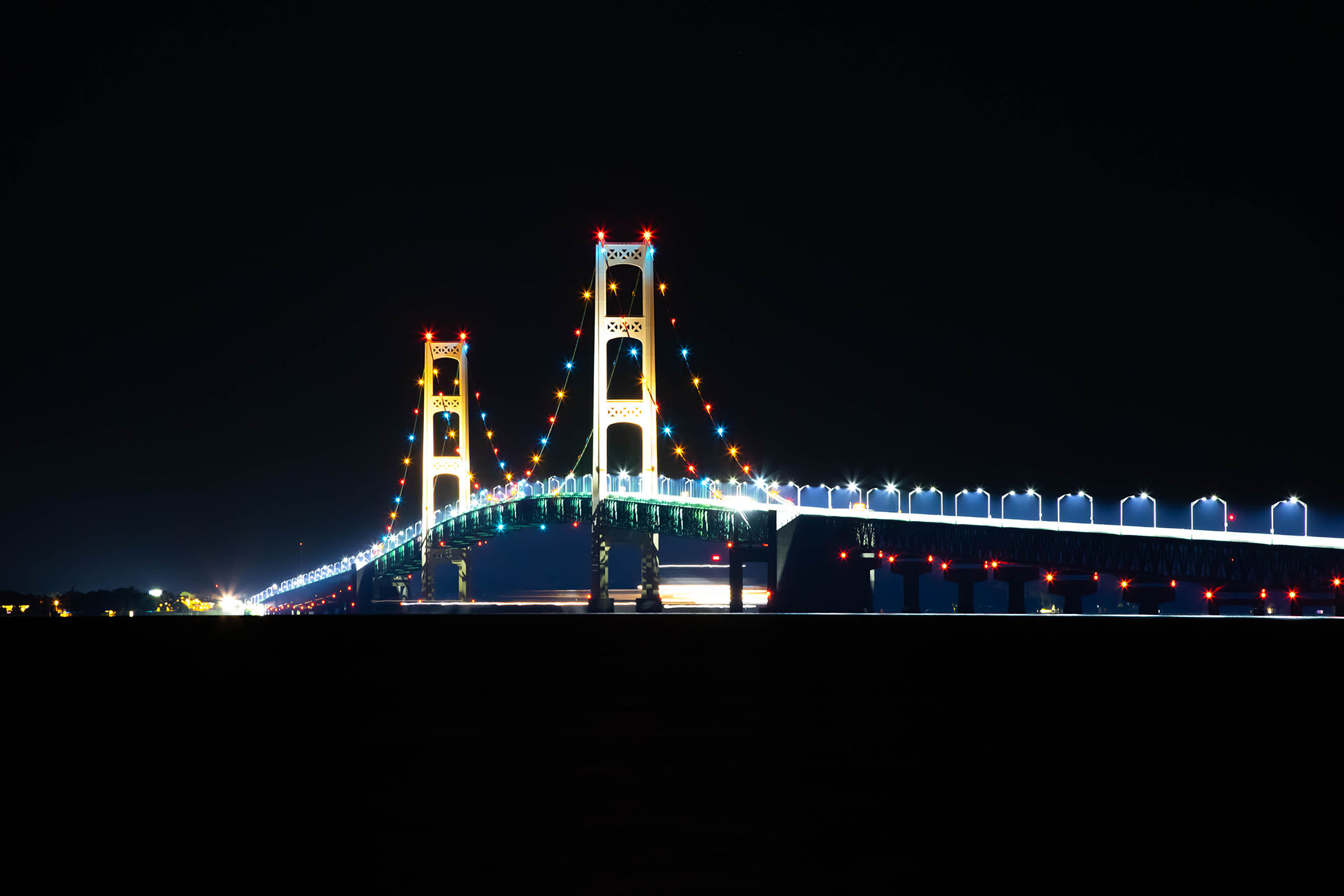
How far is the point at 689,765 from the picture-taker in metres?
15.1

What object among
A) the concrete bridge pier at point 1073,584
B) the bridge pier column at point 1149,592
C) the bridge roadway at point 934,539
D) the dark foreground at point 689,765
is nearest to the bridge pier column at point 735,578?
the bridge roadway at point 934,539

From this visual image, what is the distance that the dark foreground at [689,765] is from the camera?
1059 cm

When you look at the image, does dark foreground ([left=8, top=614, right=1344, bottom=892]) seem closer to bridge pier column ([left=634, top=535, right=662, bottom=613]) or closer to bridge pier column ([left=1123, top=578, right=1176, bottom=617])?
bridge pier column ([left=1123, top=578, right=1176, bottom=617])

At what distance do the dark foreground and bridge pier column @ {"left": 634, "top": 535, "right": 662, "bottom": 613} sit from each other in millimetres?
45243

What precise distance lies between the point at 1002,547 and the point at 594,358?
25.6 m

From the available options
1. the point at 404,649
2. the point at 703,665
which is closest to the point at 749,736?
the point at 703,665

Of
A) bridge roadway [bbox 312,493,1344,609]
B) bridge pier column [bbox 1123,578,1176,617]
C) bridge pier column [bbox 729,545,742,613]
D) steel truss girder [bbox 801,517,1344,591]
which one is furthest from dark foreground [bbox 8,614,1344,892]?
bridge pier column [bbox 729,545,742,613]

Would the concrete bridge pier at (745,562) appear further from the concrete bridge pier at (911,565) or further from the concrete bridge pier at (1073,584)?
the concrete bridge pier at (1073,584)

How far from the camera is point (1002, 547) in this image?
65938 mm

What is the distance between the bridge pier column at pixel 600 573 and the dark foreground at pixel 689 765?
43769mm

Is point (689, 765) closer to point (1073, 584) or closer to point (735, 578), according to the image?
point (1073, 584)

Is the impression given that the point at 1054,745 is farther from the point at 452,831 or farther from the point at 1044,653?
the point at 1044,653

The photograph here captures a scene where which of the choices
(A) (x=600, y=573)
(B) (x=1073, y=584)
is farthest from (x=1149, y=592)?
(A) (x=600, y=573)

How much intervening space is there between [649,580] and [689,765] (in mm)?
64230
